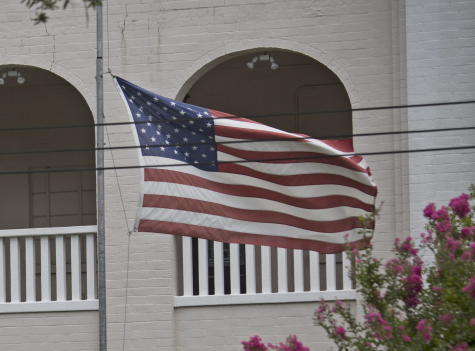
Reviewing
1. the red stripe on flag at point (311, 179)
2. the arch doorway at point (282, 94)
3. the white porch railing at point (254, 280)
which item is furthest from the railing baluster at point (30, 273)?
the arch doorway at point (282, 94)

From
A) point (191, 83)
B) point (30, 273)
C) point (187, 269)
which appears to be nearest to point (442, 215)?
point (187, 269)

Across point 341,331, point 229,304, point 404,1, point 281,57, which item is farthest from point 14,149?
point 341,331

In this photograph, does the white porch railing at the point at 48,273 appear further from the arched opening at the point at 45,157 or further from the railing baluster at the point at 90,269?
the arched opening at the point at 45,157

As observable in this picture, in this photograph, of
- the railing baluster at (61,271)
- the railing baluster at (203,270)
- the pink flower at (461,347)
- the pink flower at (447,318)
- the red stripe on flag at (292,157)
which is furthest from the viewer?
the railing baluster at (61,271)

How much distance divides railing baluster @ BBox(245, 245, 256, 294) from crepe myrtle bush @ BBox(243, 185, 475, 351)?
15.1 feet

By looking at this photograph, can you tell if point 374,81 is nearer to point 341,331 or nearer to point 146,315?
A: point 146,315

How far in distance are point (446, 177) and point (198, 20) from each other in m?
3.47

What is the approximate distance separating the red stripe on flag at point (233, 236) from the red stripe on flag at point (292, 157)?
0.79 m

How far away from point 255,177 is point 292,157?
→ 17.2 inches

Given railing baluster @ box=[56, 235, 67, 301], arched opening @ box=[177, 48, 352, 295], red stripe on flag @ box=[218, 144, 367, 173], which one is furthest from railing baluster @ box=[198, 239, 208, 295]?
arched opening @ box=[177, 48, 352, 295]

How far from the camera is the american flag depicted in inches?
497

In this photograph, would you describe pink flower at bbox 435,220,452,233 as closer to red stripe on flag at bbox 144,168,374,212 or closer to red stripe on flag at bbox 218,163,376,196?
red stripe on flag at bbox 144,168,374,212

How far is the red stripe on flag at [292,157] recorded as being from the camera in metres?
12.8

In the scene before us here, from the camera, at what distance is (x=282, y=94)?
18.3m
